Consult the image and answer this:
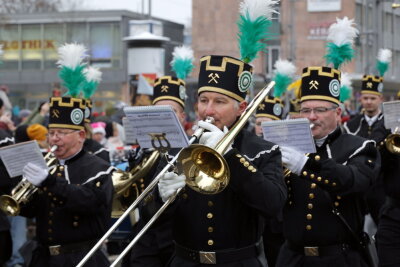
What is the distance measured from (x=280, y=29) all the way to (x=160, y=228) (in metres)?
39.1

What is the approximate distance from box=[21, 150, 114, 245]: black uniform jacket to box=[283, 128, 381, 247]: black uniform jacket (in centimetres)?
159

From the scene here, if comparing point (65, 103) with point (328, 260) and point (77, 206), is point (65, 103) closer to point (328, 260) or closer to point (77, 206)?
point (77, 206)

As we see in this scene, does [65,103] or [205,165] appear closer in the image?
[205,165]

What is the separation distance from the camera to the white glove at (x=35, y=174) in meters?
6.91

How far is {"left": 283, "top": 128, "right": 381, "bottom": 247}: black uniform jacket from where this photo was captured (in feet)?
22.3

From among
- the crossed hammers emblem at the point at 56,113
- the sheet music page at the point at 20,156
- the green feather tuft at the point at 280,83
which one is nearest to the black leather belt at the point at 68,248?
the sheet music page at the point at 20,156

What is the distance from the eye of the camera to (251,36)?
6176 mm

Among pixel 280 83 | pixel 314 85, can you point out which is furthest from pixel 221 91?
pixel 280 83

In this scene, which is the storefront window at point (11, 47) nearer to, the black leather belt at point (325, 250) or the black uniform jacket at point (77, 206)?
the black uniform jacket at point (77, 206)

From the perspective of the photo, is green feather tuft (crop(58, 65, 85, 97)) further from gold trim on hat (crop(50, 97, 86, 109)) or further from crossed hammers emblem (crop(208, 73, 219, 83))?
crossed hammers emblem (crop(208, 73, 219, 83))

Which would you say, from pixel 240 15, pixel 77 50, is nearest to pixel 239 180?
pixel 240 15

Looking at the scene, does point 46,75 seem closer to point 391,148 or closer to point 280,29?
point 280,29

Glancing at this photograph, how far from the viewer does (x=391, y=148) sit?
808cm

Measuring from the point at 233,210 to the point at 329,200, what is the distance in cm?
132
